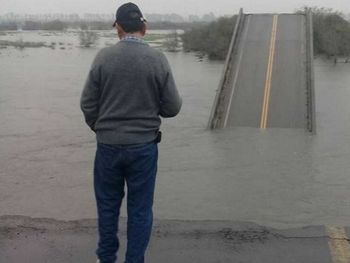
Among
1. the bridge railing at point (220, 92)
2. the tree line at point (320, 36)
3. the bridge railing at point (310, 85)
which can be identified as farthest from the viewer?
the tree line at point (320, 36)

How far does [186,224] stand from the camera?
5.77 m

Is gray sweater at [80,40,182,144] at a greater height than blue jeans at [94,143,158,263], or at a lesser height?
greater

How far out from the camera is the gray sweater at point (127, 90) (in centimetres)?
388

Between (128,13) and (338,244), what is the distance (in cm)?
285

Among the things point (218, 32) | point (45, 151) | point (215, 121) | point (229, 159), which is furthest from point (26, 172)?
point (218, 32)

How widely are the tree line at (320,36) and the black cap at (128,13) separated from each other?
5458 cm

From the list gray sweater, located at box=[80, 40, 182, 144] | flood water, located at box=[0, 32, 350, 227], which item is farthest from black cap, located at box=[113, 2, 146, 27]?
flood water, located at box=[0, 32, 350, 227]

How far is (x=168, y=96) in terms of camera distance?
4.02m

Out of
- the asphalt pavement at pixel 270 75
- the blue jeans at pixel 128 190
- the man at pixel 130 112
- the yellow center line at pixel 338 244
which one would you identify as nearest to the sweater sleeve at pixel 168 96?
the man at pixel 130 112

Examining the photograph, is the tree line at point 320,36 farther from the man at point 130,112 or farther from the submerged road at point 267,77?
the man at point 130,112

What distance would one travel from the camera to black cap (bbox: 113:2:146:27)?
3.92m

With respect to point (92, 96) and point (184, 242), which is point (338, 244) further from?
point (92, 96)

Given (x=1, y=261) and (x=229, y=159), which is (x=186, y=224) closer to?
(x=1, y=261)

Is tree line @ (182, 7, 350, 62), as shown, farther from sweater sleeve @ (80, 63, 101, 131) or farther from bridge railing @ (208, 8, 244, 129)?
sweater sleeve @ (80, 63, 101, 131)
